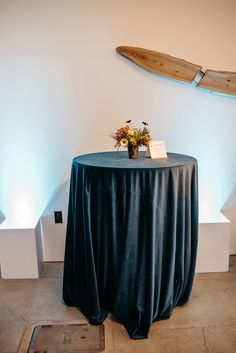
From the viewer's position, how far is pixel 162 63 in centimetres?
244

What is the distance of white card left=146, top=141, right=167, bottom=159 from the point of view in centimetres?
200

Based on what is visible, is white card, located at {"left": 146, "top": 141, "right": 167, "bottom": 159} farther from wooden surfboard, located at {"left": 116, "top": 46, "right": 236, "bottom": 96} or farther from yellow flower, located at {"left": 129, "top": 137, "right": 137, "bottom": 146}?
wooden surfboard, located at {"left": 116, "top": 46, "right": 236, "bottom": 96}

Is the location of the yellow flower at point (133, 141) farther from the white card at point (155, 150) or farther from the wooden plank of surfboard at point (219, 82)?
the wooden plank of surfboard at point (219, 82)

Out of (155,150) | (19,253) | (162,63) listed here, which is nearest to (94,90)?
(162,63)

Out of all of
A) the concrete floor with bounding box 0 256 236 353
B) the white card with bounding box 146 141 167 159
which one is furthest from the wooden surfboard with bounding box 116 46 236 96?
the concrete floor with bounding box 0 256 236 353

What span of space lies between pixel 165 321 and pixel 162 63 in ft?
6.65

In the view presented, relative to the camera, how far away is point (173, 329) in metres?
1.85

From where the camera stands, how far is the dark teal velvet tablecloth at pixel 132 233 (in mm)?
1689

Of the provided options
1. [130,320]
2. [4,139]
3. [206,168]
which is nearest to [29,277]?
Result: [130,320]

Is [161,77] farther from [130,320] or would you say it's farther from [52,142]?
[130,320]

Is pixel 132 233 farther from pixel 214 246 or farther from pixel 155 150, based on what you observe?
pixel 214 246

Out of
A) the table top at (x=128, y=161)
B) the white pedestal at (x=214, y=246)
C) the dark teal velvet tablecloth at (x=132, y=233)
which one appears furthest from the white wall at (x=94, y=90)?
the dark teal velvet tablecloth at (x=132, y=233)

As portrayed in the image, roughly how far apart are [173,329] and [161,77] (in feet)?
6.47

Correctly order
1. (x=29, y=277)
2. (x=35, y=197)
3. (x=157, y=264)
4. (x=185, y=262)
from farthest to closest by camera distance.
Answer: (x=35, y=197), (x=29, y=277), (x=185, y=262), (x=157, y=264)
